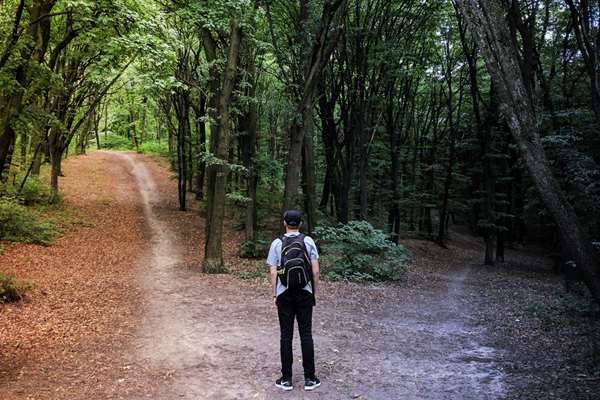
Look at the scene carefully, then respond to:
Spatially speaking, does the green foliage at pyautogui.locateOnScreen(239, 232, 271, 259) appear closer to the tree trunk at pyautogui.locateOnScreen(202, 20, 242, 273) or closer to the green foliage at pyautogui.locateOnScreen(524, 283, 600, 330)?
the tree trunk at pyautogui.locateOnScreen(202, 20, 242, 273)

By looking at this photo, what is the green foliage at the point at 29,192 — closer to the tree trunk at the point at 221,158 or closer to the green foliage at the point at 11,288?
the green foliage at the point at 11,288

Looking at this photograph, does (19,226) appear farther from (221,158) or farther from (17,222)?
(221,158)

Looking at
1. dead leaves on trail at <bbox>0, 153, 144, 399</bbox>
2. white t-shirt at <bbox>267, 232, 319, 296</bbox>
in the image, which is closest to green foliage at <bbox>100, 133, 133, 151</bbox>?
dead leaves on trail at <bbox>0, 153, 144, 399</bbox>

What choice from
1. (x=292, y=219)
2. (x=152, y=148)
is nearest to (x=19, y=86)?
(x=292, y=219)

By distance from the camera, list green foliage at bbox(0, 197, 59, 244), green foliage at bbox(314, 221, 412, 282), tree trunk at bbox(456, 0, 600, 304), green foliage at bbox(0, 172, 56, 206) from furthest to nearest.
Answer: green foliage at bbox(0, 172, 56, 206) → green foliage at bbox(0, 197, 59, 244) → green foliage at bbox(314, 221, 412, 282) → tree trunk at bbox(456, 0, 600, 304)

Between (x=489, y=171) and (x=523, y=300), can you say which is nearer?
(x=523, y=300)

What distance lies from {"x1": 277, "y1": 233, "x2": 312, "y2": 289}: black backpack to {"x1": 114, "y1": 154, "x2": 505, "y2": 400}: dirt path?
1.27 m

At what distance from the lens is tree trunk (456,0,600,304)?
4484 millimetres

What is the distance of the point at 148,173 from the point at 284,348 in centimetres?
2933

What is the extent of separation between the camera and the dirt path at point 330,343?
4.09m

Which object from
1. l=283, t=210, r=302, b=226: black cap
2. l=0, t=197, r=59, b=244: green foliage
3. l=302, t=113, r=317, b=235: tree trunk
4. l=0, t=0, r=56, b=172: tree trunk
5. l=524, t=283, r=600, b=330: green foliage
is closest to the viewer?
l=283, t=210, r=302, b=226: black cap

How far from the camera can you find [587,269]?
4.43 meters

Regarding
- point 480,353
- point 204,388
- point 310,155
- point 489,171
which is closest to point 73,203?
point 310,155

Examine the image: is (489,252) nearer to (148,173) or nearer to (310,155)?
(310,155)
